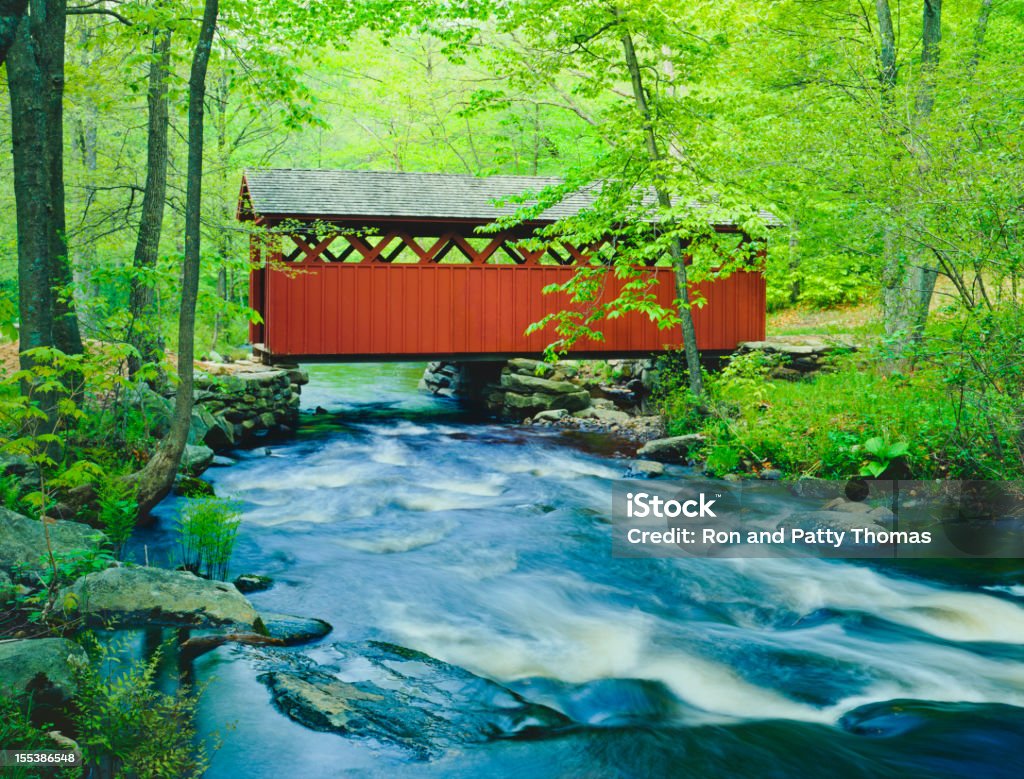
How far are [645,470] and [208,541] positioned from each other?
4.88 m

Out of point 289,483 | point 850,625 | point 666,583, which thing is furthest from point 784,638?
point 289,483

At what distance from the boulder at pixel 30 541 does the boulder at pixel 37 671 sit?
934mm

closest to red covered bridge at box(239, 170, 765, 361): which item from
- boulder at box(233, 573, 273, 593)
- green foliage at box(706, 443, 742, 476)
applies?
green foliage at box(706, 443, 742, 476)

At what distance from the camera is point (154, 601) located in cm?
414

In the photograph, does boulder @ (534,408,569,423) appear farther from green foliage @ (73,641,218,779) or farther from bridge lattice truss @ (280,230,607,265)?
green foliage @ (73,641,218,779)

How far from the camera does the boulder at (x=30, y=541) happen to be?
166 inches

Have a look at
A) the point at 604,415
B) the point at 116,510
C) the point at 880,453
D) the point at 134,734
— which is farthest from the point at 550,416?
the point at 134,734

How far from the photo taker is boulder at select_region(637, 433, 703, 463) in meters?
9.19

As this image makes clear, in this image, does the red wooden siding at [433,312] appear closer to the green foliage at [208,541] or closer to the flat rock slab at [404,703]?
the green foliage at [208,541]

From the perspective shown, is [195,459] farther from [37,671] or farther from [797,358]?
[797,358]

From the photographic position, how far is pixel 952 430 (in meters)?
6.57

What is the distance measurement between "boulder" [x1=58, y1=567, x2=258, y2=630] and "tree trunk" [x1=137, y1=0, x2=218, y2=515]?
5.53 feet

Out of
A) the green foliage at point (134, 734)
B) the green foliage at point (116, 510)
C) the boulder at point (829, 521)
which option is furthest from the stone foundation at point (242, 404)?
the boulder at point (829, 521)

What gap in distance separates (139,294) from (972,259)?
772cm
